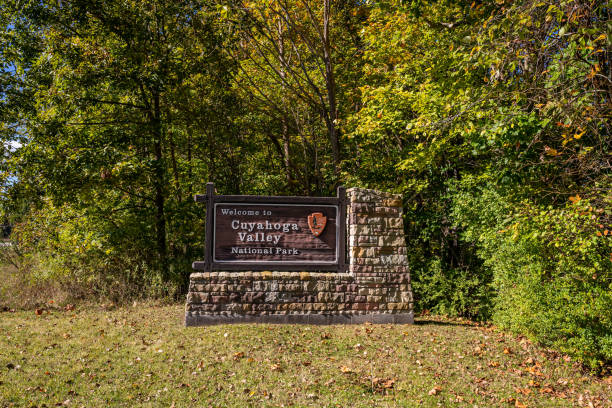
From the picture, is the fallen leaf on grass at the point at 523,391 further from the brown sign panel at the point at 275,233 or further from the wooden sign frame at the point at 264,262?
the brown sign panel at the point at 275,233

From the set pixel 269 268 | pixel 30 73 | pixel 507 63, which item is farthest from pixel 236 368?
pixel 30 73

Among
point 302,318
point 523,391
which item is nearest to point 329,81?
point 302,318

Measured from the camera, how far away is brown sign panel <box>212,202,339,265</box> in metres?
7.55

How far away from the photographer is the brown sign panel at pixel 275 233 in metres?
7.55

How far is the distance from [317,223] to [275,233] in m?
0.78

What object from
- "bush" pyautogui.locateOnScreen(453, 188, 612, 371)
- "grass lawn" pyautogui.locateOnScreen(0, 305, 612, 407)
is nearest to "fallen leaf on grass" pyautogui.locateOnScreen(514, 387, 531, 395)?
"grass lawn" pyautogui.locateOnScreen(0, 305, 612, 407)

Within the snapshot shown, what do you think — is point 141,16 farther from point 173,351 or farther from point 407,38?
point 173,351

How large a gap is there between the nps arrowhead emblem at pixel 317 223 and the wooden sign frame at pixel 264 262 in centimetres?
23

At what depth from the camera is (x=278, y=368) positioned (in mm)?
5477

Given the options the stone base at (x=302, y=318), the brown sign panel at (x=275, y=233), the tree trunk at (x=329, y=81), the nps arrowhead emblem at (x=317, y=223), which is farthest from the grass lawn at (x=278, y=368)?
the tree trunk at (x=329, y=81)

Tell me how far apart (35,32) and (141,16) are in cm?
366

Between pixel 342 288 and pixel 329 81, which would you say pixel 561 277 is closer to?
pixel 342 288

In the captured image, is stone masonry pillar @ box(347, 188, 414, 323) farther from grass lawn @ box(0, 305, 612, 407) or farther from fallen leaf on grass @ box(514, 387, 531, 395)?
fallen leaf on grass @ box(514, 387, 531, 395)

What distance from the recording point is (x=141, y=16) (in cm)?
1028
